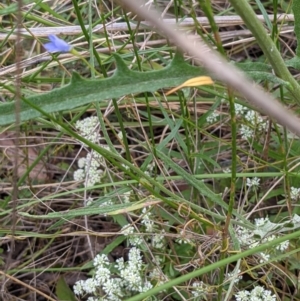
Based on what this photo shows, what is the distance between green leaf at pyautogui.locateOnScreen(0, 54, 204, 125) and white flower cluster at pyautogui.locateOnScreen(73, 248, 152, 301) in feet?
1.38

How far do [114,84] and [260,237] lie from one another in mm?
444

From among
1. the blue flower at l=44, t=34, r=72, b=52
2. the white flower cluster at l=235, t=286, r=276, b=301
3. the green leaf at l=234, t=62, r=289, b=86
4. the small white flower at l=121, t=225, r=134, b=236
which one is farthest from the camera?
the small white flower at l=121, t=225, r=134, b=236

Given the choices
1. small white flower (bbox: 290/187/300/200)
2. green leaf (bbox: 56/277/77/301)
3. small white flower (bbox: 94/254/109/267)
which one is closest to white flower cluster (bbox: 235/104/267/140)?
small white flower (bbox: 290/187/300/200)

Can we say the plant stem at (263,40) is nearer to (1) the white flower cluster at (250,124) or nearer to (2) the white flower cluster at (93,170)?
(1) the white flower cluster at (250,124)

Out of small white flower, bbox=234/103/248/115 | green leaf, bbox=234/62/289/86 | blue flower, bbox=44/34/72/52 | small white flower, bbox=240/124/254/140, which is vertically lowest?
small white flower, bbox=240/124/254/140

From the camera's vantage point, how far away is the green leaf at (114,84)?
0.82m

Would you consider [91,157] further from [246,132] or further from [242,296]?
[242,296]

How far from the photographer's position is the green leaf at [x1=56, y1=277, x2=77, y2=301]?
1.34 meters

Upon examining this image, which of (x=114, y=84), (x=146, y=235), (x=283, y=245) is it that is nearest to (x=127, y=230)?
(x=146, y=235)

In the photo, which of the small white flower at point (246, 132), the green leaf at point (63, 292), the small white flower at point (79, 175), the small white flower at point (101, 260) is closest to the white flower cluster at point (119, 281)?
the small white flower at point (101, 260)

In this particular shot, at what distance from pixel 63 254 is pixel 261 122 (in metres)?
0.57

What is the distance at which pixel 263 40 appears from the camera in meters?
0.82

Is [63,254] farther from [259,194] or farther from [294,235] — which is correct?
[294,235]

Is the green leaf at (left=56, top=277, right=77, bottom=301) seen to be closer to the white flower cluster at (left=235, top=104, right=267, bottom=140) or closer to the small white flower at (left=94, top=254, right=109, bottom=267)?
the small white flower at (left=94, top=254, right=109, bottom=267)
